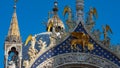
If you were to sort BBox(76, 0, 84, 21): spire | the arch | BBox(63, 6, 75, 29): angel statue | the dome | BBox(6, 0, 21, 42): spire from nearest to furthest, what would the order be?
the arch
BBox(6, 0, 21, 42): spire
BBox(63, 6, 75, 29): angel statue
BBox(76, 0, 84, 21): spire
the dome

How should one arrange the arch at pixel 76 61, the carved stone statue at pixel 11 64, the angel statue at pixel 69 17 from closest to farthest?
the carved stone statue at pixel 11 64 < the arch at pixel 76 61 < the angel statue at pixel 69 17

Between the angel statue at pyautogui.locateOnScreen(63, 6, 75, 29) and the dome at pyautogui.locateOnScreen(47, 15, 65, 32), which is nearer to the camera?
the angel statue at pyautogui.locateOnScreen(63, 6, 75, 29)

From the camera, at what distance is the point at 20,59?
656 inches

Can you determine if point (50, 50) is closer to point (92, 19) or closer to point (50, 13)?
point (92, 19)

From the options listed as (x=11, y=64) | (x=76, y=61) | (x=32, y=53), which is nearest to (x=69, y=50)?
(x=76, y=61)

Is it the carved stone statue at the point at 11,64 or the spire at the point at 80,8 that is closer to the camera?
the carved stone statue at the point at 11,64

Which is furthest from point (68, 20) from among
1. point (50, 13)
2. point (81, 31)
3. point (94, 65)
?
point (50, 13)

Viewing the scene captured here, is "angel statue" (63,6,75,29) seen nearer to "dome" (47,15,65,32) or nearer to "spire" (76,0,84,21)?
"spire" (76,0,84,21)

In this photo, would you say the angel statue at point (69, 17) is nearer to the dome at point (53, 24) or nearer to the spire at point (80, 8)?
the spire at point (80, 8)

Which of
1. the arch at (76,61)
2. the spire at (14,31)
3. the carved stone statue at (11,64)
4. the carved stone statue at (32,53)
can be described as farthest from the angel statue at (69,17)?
the carved stone statue at (11,64)

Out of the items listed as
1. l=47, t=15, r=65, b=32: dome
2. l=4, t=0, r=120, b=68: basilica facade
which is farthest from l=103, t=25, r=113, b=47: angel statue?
l=47, t=15, r=65, b=32: dome

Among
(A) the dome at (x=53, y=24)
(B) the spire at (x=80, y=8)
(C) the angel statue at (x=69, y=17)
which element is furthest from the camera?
(A) the dome at (x=53, y=24)

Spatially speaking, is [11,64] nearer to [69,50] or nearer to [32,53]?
[32,53]

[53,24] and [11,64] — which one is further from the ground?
[53,24]
